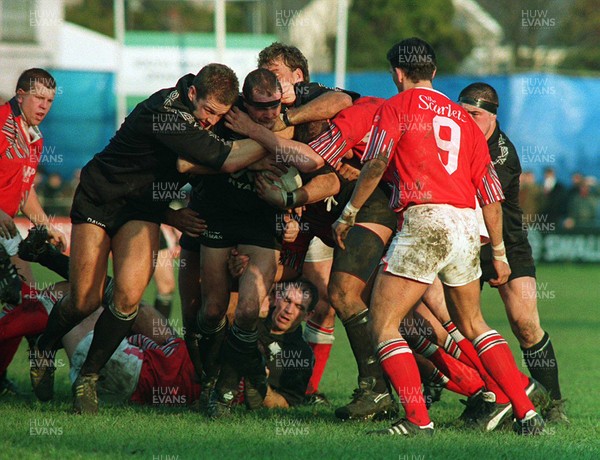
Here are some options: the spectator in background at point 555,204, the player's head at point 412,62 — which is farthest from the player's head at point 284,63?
the spectator in background at point 555,204

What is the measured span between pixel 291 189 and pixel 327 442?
1.90 meters

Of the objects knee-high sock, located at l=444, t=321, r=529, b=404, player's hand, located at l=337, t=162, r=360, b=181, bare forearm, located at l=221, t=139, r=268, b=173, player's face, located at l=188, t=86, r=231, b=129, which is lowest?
knee-high sock, located at l=444, t=321, r=529, b=404

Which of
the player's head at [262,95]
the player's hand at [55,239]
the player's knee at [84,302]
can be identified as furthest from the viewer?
the player's hand at [55,239]

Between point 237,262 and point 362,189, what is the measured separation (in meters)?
1.41

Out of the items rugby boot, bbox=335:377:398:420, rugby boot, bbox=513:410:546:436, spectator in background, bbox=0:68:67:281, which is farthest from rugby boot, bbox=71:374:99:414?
rugby boot, bbox=513:410:546:436

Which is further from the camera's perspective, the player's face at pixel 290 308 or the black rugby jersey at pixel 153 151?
the player's face at pixel 290 308

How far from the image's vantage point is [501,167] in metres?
7.75

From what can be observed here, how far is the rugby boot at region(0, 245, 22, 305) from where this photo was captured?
7.66m

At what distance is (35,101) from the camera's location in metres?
8.30

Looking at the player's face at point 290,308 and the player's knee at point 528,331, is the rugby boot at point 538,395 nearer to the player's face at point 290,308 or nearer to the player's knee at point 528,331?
the player's knee at point 528,331

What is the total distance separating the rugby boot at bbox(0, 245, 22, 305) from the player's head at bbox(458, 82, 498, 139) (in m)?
3.76

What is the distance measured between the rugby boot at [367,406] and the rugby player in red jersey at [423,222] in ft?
2.39

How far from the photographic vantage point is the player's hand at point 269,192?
7.02 m

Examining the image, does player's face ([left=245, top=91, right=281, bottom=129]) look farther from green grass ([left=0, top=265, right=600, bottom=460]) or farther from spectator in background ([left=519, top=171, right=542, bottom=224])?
spectator in background ([left=519, top=171, right=542, bottom=224])
